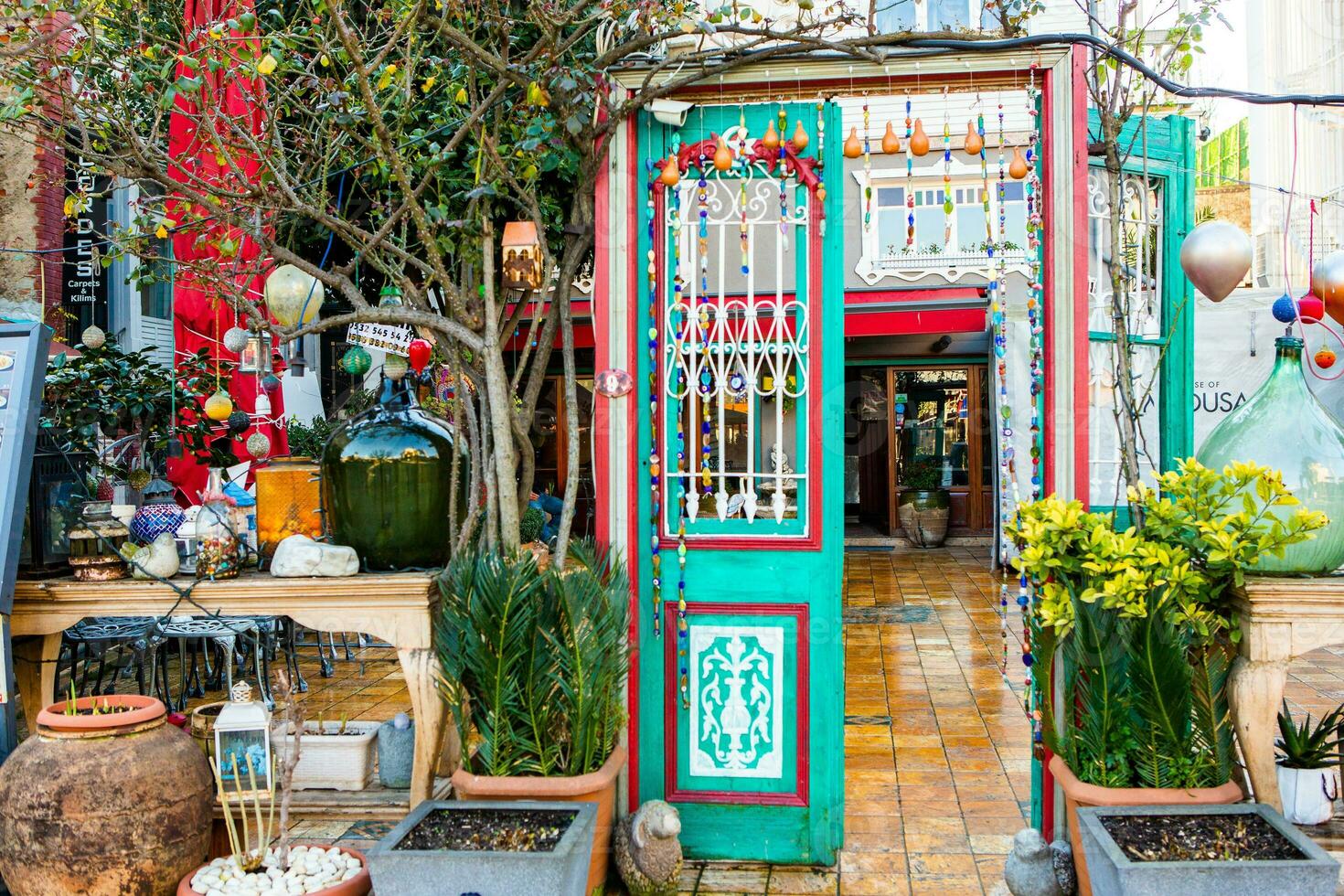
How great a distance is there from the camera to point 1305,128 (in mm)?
11109

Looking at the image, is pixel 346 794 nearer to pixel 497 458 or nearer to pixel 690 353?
pixel 497 458

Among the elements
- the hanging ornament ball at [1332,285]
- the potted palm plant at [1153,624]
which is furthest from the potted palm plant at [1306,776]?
the hanging ornament ball at [1332,285]

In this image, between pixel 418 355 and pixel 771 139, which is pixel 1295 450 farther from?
pixel 418 355

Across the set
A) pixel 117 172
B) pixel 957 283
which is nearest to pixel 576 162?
pixel 117 172

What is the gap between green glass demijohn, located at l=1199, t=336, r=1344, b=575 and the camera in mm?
2930

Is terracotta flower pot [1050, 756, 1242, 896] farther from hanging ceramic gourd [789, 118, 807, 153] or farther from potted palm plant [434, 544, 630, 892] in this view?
hanging ceramic gourd [789, 118, 807, 153]

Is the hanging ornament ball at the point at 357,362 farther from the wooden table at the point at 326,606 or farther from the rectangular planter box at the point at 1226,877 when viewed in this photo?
the rectangular planter box at the point at 1226,877

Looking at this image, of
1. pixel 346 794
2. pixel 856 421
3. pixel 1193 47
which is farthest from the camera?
pixel 856 421

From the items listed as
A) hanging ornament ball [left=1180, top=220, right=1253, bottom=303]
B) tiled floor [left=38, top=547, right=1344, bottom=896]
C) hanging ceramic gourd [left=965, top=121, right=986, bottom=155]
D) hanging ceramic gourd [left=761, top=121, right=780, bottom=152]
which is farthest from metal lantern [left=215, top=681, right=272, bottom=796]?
hanging ornament ball [left=1180, top=220, right=1253, bottom=303]

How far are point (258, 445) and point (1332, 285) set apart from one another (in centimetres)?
435

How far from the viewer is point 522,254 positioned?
338 centimetres

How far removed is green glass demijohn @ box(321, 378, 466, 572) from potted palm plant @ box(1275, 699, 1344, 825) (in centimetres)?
267

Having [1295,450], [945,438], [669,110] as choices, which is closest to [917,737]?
[1295,450]

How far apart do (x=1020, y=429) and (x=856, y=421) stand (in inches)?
158
